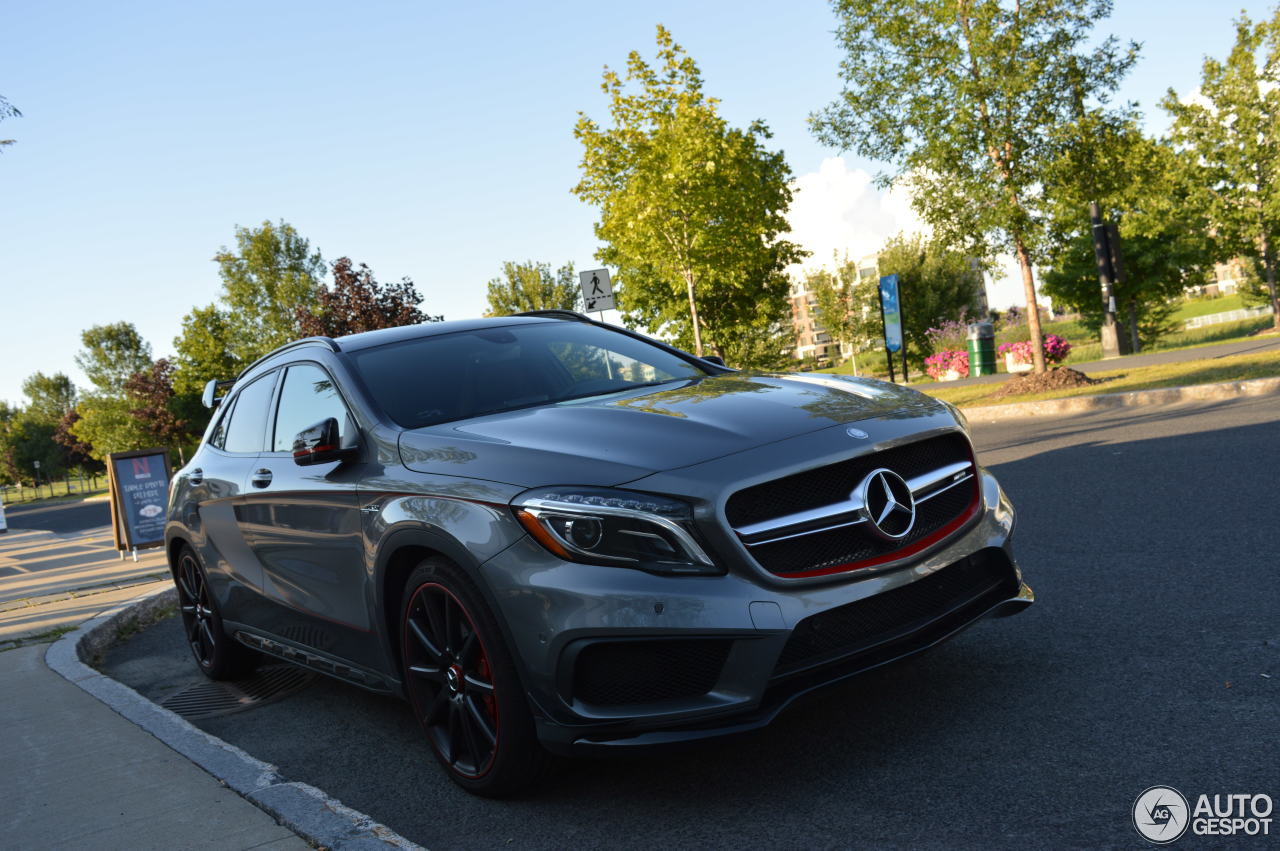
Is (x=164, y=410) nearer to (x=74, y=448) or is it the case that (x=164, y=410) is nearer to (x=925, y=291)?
(x=74, y=448)

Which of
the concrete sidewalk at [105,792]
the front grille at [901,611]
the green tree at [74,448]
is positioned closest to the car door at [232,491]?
the concrete sidewalk at [105,792]

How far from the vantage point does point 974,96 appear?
17703 mm

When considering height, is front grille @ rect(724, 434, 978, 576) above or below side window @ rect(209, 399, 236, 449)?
below

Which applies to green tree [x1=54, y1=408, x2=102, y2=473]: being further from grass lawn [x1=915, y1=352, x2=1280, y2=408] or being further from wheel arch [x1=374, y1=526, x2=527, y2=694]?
wheel arch [x1=374, y1=526, x2=527, y2=694]

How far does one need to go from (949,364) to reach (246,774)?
30488mm

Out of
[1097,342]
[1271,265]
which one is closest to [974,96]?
[1271,265]

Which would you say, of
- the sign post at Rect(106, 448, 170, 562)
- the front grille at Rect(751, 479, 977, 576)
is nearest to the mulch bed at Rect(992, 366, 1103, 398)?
the sign post at Rect(106, 448, 170, 562)

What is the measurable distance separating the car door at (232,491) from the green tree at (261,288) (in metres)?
51.5

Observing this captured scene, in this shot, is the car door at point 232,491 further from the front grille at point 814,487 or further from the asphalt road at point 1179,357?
the asphalt road at point 1179,357

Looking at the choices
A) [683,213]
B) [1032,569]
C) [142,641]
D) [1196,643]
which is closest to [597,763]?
[1196,643]

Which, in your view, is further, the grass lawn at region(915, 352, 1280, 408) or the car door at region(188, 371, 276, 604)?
the grass lawn at region(915, 352, 1280, 408)

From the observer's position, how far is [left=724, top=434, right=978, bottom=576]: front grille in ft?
10.4

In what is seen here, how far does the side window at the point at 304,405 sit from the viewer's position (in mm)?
4453

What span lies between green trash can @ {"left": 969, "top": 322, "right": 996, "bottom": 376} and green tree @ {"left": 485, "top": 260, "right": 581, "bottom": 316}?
2035cm
